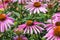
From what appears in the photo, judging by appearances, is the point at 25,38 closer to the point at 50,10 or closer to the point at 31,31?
the point at 31,31

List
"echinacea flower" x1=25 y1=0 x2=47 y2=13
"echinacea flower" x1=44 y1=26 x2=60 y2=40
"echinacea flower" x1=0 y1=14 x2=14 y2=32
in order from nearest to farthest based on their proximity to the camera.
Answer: "echinacea flower" x1=44 y1=26 x2=60 y2=40
"echinacea flower" x1=0 y1=14 x2=14 y2=32
"echinacea flower" x1=25 y1=0 x2=47 y2=13

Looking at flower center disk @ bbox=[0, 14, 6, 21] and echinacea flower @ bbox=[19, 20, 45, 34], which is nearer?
echinacea flower @ bbox=[19, 20, 45, 34]

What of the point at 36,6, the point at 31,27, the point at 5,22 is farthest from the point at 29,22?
the point at 36,6

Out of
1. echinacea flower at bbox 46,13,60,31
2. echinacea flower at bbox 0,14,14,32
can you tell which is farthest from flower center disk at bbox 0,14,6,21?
echinacea flower at bbox 46,13,60,31

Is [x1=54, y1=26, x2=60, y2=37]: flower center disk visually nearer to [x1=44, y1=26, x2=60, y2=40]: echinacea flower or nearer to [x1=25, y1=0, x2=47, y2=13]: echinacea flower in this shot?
[x1=44, y1=26, x2=60, y2=40]: echinacea flower

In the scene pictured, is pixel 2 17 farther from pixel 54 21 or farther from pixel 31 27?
pixel 54 21

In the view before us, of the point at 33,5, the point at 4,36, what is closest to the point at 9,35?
the point at 4,36

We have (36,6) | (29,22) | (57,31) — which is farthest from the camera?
(36,6)

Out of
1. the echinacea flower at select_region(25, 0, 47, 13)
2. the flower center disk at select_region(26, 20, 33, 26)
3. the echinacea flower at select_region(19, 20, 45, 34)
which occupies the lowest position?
the echinacea flower at select_region(19, 20, 45, 34)
